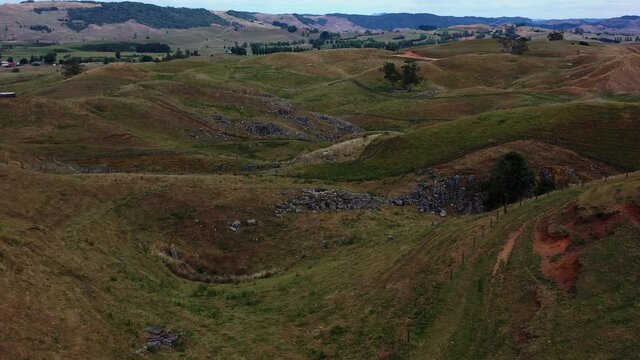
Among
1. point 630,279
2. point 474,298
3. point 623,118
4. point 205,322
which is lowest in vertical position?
point 205,322

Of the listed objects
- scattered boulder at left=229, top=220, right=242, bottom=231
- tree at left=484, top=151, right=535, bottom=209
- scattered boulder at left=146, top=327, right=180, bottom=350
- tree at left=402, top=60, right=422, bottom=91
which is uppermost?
tree at left=402, top=60, right=422, bottom=91

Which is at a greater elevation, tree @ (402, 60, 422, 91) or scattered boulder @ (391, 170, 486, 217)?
tree @ (402, 60, 422, 91)

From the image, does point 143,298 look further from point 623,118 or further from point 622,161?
point 623,118

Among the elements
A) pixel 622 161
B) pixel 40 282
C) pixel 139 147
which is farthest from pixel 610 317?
pixel 139 147

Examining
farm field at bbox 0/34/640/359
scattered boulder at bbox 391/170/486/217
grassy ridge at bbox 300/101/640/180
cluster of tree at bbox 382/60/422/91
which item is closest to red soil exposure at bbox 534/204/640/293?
farm field at bbox 0/34/640/359

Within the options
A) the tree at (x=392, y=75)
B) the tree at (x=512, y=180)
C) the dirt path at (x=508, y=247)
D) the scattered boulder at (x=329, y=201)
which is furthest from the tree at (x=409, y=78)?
the dirt path at (x=508, y=247)

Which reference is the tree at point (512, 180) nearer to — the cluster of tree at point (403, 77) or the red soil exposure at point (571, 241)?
the red soil exposure at point (571, 241)

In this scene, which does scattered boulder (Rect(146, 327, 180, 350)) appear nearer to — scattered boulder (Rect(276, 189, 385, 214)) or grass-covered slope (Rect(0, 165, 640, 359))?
grass-covered slope (Rect(0, 165, 640, 359))
